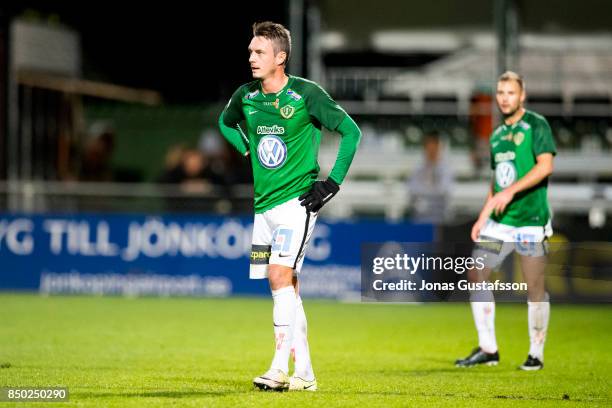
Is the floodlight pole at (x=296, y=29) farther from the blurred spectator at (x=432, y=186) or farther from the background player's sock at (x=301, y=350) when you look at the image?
the background player's sock at (x=301, y=350)

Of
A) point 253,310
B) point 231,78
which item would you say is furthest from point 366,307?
point 231,78

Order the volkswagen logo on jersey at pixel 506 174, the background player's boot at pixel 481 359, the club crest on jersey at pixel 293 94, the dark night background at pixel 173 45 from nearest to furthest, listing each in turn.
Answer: the club crest on jersey at pixel 293 94 → the volkswagen logo on jersey at pixel 506 174 → the background player's boot at pixel 481 359 → the dark night background at pixel 173 45

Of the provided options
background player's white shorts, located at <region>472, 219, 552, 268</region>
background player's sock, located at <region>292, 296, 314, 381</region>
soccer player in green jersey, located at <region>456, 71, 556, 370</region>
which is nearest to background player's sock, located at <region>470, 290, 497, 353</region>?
soccer player in green jersey, located at <region>456, 71, 556, 370</region>

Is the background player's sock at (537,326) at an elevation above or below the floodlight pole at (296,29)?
below

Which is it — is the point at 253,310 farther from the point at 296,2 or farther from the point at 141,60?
the point at 141,60

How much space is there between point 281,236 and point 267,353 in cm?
331

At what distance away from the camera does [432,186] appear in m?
17.6

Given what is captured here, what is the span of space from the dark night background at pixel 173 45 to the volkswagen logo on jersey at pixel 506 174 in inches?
A: 727

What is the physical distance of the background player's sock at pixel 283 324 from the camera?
7.98 metres

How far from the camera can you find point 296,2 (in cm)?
1845

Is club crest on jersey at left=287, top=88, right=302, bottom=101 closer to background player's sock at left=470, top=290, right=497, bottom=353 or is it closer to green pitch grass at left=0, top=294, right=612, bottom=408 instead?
green pitch grass at left=0, top=294, right=612, bottom=408

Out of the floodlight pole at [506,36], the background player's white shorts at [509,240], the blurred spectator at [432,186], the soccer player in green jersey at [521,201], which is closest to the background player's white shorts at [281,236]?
the background player's white shorts at [509,240]

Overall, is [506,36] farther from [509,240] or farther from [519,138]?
[509,240]

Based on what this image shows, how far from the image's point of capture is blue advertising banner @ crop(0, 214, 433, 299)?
17500 mm
